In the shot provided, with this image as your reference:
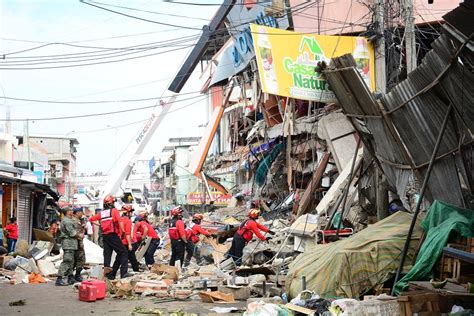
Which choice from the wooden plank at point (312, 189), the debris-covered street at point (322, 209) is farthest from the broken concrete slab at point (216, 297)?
the wooden plank at point (312, 189)

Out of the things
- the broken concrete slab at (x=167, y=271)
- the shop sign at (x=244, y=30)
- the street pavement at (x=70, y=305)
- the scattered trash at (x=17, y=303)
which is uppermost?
the shop sign at (x=244, y=30)

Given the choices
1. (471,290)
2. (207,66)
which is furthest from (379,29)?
(207,66)

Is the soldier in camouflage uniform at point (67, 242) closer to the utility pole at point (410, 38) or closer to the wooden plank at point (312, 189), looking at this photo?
the wooden plank at point (312, 189)

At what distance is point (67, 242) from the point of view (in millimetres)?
14172

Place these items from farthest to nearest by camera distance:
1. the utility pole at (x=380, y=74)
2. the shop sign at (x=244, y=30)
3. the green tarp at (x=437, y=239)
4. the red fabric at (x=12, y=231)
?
the shop sign at (x=244, y=30) < the red fabric at (x=12, y=231) < the utility pole at (x=380, y=74) < the green tarp at (x=437, y=239)

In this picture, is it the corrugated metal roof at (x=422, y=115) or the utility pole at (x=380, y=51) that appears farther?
the utility pole at (x=380, y=51)

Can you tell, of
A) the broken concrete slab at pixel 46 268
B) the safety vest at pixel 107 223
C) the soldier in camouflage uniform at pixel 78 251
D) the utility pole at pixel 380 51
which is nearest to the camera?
the safety vest at pixel 107 223

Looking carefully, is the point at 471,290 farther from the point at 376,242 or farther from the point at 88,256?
the point at 88,256

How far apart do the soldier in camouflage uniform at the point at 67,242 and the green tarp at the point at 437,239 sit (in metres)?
7.75

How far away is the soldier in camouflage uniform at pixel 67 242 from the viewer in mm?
14172

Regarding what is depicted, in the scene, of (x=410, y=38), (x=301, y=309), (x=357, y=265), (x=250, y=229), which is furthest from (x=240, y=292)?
(x=410, y=38)

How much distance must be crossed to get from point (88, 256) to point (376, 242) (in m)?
12.1

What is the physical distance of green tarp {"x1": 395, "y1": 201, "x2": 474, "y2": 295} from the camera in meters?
9.13

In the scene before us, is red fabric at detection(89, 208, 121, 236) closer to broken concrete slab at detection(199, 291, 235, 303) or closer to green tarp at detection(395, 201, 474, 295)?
broken concrete slab at detection(199, 291, 235, 303)
